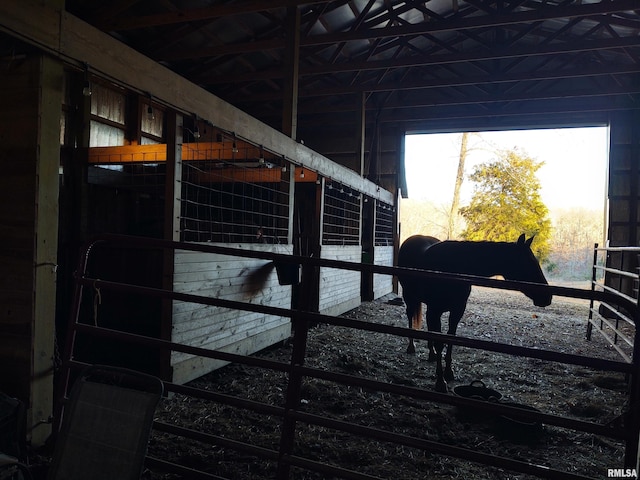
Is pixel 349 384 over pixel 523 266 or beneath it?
beneath

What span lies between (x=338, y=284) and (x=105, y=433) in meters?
6.02

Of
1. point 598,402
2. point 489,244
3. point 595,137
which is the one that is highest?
point 595,137

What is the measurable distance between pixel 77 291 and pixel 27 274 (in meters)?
0.50

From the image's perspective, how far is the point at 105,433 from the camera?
4.68 feet

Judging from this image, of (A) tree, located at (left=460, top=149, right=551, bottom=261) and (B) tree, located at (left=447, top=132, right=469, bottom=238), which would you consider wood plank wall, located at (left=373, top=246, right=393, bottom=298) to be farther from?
(B) tree, located at (left=447, top=132, right=469, bottom=238)

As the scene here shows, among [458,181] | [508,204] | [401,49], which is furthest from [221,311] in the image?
[458,181]

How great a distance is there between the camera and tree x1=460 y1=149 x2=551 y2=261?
1362cm

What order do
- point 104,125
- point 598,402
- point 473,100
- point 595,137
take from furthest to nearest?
point 595,137 < point 473,100 < point 104,125 < point 598,402

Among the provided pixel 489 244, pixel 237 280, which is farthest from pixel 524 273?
pixel 237 280

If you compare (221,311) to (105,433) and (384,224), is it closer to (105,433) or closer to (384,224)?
(105,433)

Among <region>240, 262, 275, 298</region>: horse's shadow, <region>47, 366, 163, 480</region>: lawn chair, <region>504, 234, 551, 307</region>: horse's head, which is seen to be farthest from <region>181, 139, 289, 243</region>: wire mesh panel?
<region>47, 366, 163, 480</region>: lawn chair

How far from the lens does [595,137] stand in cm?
1831

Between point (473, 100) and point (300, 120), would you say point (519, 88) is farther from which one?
point (300, 120)

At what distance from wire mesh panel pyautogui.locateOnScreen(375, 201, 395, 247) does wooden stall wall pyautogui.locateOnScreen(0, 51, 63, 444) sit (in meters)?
8.58
